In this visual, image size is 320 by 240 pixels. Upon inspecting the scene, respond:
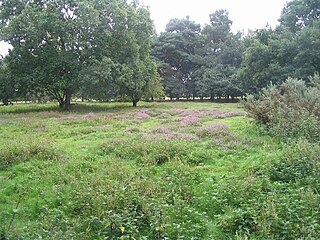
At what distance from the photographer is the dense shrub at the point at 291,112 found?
10648mm

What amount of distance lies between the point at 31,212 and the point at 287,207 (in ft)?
16.7

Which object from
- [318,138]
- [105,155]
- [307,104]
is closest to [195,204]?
[105,155]

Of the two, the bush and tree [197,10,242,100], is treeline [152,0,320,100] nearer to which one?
tree [197,10,242,100]

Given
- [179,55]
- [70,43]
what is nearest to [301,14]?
[179,55]

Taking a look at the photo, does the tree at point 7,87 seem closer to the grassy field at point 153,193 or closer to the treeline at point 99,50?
the treeline at point 99,50

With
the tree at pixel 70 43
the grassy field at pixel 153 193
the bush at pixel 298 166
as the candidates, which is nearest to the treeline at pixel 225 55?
the tree at pixel 70 43

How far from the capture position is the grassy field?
5215mm

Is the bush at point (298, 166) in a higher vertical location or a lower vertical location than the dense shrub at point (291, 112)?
lower

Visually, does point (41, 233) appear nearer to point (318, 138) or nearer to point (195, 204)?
point (195, 204)

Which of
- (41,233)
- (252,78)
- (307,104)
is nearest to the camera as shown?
(41,233)

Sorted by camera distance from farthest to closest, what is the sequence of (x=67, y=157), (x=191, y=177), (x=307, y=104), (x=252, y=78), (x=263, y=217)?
(x=252, y=78) < (x=307, y=104) < (x=67, y=157) < (x=191, y=177) < (x=263, y=217)

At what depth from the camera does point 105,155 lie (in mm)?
10336

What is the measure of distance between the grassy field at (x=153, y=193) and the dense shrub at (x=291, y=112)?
1061 millimetres

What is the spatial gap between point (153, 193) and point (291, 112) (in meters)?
7.84
